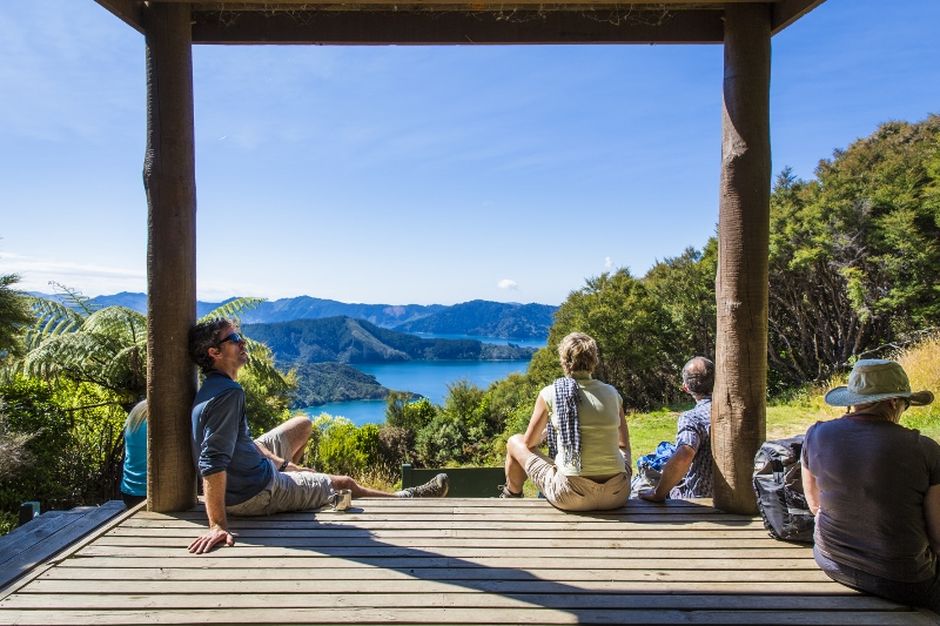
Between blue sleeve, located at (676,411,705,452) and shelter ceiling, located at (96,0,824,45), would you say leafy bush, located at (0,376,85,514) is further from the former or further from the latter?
blue sleeve, located at (676,411,705,452)

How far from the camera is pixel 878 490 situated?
7.36ft

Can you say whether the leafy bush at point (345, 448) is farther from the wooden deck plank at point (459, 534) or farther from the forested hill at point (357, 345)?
the forested hill at point (357, 345)

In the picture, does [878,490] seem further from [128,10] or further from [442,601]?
[128,10]

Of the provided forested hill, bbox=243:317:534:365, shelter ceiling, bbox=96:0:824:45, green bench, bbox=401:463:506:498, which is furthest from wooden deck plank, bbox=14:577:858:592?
forested hill, bbox=243:317:534:365

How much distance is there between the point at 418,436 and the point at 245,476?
11798 mm

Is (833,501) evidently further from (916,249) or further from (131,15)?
(916,249)

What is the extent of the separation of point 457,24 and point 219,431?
2.77 metres

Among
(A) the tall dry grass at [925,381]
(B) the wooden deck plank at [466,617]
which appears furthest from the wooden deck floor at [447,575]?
(A) the tall dry grass at [925,381]

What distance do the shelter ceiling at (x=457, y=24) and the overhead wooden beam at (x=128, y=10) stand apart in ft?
0.97

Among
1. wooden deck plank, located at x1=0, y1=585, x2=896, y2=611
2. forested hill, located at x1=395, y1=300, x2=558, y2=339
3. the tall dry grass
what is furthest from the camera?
forested hill, located at x1=395, y1=300, x2=558, y2=339

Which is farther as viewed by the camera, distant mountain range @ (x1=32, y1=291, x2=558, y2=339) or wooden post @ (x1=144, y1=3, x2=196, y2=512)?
distant mountain range @ (x1=32, y1=291, x2=558, y2=339)

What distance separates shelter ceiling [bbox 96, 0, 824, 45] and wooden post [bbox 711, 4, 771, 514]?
1.00ft

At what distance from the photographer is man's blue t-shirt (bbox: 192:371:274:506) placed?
3.01 m

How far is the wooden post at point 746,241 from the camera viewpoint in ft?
11.1
